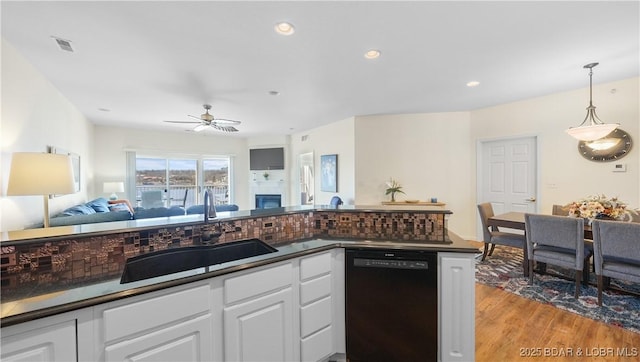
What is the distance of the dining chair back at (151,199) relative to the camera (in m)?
6.14

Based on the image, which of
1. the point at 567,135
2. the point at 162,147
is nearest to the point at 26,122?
the point at 162,147

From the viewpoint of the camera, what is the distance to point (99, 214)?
9.69ft

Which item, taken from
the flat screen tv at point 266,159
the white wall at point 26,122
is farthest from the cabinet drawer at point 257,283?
the flat screen tv at point 266,159

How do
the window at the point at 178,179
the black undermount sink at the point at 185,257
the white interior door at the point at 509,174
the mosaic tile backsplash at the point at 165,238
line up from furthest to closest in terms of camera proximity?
the window at the point at 178,179, the white interior door at the point at 509,174, the black undermount sink at the point at 185,257, the mosaic tile backsplash at the point at 165,238

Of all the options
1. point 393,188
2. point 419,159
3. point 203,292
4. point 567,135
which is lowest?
point 203,292

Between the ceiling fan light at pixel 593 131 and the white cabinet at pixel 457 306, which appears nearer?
the white cabinet at pixel 457 306

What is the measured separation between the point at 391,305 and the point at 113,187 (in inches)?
242

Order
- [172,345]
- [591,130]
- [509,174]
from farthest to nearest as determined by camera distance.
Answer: [509,174] → [591,130] → [172,345]

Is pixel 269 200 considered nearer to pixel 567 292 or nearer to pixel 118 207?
pixel 118 207

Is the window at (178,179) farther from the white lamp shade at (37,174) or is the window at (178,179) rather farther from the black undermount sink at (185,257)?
the black undermount sink at (185,257)

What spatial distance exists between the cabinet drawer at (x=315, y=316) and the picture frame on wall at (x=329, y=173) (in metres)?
4.03

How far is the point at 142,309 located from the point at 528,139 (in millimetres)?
5374

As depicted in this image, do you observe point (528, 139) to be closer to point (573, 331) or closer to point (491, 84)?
point (491, 84)

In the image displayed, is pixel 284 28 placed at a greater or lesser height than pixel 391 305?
greater
